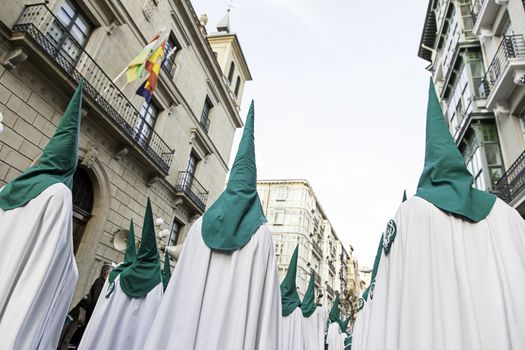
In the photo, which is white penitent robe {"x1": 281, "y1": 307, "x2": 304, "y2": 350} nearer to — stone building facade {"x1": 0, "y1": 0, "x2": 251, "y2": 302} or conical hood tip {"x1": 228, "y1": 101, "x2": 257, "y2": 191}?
stone building facade {"x1": 0, "y1": 0, "x2": 251, "y2": 302}

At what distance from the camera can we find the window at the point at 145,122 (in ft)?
43.4

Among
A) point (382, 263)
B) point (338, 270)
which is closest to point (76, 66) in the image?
point (382, 263)

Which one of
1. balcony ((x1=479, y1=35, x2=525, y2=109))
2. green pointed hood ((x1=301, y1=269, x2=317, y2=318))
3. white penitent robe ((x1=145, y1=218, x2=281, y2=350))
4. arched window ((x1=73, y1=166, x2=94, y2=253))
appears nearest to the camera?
white penitent robe ((x1=145, y1=218, x2=281, y2=350))

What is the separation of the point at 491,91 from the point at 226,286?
12898 millimetres

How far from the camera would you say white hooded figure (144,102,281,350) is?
233cm

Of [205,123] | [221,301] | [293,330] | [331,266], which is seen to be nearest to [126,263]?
[221,301]

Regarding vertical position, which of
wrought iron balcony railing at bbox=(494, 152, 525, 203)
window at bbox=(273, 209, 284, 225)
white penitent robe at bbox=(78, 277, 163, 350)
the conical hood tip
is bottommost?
white penitent robe at bbox=(78, 277, 163, 350)

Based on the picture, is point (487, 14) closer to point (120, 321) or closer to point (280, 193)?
point (120, 321)

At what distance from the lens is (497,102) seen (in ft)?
38.6

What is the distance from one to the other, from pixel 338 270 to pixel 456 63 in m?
56.4

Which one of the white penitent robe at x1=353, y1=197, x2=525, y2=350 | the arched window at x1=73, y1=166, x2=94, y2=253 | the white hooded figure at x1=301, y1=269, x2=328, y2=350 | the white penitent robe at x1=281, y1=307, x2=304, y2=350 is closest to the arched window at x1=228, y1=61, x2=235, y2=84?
the arched window at x1=73, y1=166, x2=94, y2=253

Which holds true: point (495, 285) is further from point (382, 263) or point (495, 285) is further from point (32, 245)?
point (32, 245)

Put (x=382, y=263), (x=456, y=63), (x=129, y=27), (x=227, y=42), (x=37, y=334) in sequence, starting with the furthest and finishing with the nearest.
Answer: (x=227, y=42) → (x=456, y=63) → (x=129, y=27) → (x=37, y=334) → (x=382, y=263)

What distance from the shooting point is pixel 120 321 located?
4969 mm
